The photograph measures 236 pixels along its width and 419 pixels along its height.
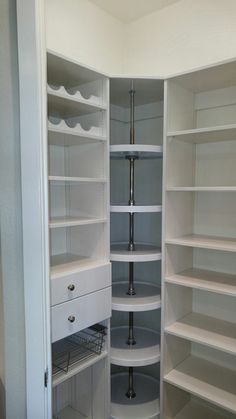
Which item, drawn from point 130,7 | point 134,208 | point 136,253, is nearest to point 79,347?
point 136,253

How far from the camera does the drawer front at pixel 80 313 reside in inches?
55.7

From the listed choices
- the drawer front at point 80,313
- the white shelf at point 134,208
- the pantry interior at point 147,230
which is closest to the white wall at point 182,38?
the pantry interior at point 147,230

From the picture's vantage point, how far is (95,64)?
80.7 inches

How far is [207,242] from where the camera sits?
165cm

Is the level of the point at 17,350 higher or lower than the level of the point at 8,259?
lower

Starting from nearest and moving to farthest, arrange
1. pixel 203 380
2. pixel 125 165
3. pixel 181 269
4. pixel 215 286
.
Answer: pixel 215 286
pixel 203 380
pixel 181 269
pixel 125 165

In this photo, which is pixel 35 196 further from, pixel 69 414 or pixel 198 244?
pixel 69 414

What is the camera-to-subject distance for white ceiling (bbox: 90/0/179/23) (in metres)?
1.97

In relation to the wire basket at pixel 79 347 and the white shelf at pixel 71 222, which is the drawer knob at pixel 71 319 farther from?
the white shelf at pixel 71 222

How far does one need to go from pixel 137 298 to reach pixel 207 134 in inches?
41.9

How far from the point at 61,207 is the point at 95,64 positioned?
3.36 ft

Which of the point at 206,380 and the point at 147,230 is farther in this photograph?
the point at 147,230

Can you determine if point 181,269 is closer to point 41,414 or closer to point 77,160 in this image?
point 77,160

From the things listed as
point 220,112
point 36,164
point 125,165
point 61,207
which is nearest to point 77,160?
point 61,207
